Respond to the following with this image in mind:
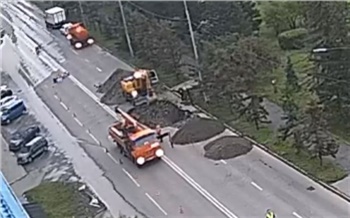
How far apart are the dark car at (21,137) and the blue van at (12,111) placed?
2689 millimetres

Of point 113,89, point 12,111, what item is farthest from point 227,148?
point 12,111

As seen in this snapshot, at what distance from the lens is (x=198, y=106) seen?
105 feet

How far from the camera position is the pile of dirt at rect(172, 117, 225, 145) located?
2944 cm

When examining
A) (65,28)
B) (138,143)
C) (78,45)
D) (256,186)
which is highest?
(138,143)

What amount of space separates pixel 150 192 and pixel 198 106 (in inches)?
267

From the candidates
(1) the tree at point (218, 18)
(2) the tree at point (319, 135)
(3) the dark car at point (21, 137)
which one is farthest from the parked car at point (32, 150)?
(2) the tree at point (319, 135)

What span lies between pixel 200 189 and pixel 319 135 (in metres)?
4.47

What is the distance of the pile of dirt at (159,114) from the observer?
31.3 metres

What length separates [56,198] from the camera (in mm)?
26516

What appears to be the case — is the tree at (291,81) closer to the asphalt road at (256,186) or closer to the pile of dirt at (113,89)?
the asphalt road at (256,186)

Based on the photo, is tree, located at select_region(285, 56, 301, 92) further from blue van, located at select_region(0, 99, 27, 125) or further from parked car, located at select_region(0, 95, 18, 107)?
parked car, located at select_region(0, 95, 18, 107)

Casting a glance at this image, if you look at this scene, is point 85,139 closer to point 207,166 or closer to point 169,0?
point 207,166

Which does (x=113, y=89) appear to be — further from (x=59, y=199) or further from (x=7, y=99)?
(x=59, y=199)

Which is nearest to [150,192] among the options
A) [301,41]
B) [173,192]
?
[173,192]
